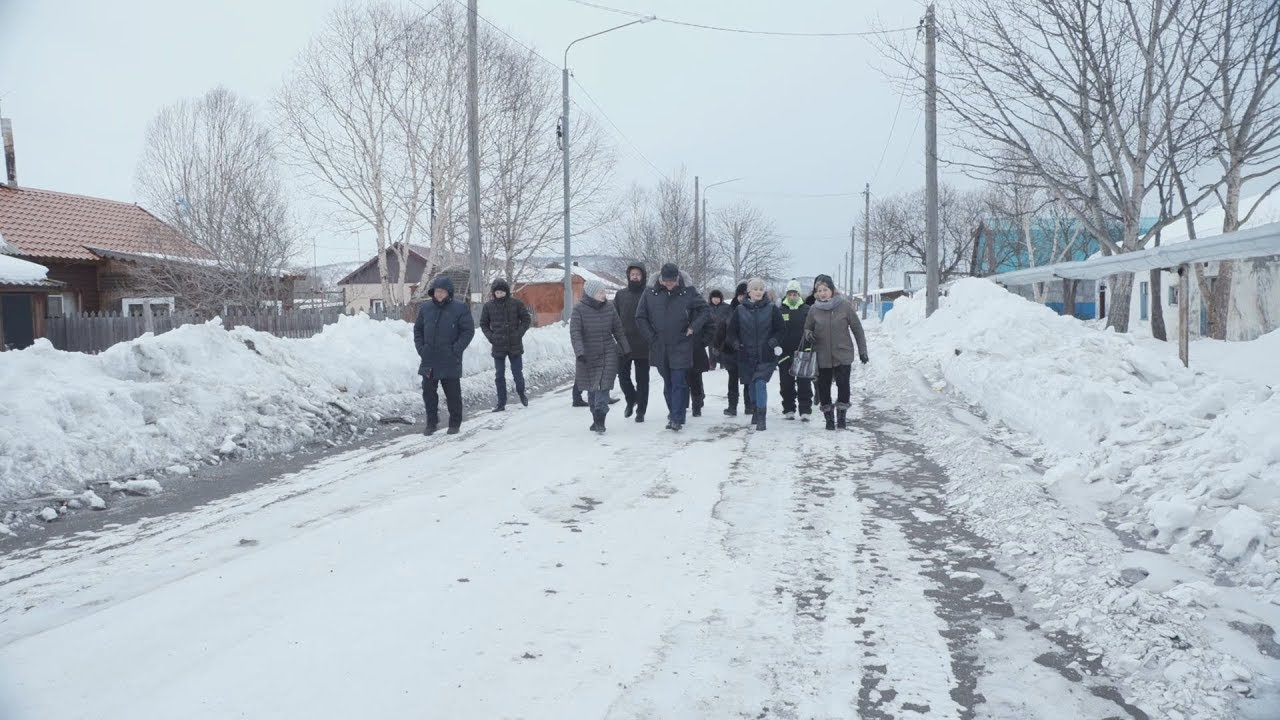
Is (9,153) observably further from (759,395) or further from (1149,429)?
(1149,429)

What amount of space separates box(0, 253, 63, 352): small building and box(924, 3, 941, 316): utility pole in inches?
754

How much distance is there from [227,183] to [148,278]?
384cm

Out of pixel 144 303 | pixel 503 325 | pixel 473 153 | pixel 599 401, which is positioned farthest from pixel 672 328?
pixel 144 303

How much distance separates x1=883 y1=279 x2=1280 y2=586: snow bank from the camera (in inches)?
193

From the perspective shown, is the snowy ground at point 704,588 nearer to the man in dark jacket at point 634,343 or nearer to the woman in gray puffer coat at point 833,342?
the woman in gray puffer coat at point 833,342

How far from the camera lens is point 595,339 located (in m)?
10.4

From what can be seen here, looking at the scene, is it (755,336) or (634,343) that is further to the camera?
(634,343)

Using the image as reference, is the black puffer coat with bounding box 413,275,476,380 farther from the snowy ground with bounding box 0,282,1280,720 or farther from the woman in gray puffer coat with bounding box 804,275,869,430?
the woman in gray puffer coat with bounding box 804,275,869,430

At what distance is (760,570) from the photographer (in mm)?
4922

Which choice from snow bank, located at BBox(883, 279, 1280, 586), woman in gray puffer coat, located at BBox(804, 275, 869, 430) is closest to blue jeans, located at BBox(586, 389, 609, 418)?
woman in gray puffer coat, located at BBox(804, 275, 869, 430)

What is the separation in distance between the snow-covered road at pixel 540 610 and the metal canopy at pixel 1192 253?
9.28m

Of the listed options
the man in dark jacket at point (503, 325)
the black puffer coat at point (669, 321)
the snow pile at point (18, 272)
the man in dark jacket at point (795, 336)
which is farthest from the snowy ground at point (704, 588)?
the snow pile at point (18, 272)

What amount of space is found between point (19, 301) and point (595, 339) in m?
13.8

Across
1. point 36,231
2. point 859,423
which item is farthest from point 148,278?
point 859,423
